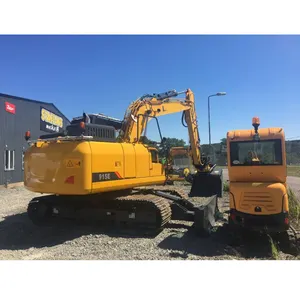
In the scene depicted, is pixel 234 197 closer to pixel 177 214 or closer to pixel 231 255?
pixel 231 255

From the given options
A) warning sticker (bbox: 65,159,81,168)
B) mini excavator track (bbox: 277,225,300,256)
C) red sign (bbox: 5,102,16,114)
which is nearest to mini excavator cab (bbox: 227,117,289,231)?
mini excavator track (bbox: 277,225,300,256)

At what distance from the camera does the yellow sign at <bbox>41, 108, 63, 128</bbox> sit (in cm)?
2555

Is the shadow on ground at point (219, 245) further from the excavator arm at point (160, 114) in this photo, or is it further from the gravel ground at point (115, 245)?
the excavator arm at point (160, 114)

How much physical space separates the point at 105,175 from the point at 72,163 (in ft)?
2.69

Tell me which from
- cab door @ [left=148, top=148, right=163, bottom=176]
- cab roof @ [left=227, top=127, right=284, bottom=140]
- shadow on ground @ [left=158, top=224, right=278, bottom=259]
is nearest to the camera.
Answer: shadow on ground @ [left=158, top=224, right=278, bottom=259]

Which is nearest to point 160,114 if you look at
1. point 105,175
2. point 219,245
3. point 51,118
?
point 105,175

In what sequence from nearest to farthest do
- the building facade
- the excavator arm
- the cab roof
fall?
the cab roof, the excavator arm, the building facade

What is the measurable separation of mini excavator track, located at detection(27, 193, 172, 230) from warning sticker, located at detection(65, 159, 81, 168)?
1.71m

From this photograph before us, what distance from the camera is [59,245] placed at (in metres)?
6.93

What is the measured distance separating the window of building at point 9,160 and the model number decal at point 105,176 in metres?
16.1

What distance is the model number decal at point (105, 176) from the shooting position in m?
6.91

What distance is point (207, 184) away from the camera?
1331cm

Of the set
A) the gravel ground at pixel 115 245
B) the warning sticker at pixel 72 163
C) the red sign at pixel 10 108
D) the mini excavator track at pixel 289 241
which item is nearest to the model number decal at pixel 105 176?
the warning sticker at pixel 72 163

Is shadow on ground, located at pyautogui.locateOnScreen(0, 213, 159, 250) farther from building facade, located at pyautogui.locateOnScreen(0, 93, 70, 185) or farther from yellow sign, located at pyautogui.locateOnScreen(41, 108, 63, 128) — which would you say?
yellow sign, located at pyautogui.locateOnScreen(41, 108, 63, 128)
